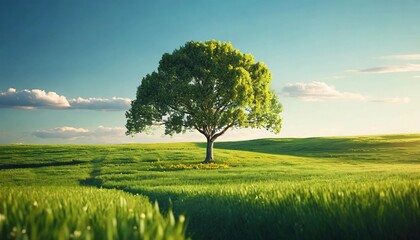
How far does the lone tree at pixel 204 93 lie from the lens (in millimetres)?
49406

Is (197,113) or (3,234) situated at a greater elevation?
(197,113)

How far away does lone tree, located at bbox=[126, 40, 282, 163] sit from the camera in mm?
49406

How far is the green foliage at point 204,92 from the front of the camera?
49.4 meters

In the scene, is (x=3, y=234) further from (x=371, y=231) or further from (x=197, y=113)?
(x=197, y=113)

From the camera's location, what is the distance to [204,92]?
163 feet

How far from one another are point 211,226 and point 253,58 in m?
47.4

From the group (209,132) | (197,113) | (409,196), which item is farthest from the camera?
(209,132)

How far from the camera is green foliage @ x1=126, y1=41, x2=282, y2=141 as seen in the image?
4939 centimetres

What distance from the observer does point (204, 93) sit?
4962 centimetres

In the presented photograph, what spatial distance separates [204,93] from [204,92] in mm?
168

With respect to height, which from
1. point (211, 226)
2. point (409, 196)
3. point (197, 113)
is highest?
point (197, 113)

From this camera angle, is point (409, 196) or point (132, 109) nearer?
point (409, 196)

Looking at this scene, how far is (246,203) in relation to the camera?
8.29 m

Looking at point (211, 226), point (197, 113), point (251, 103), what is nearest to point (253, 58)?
point (251, 103)
